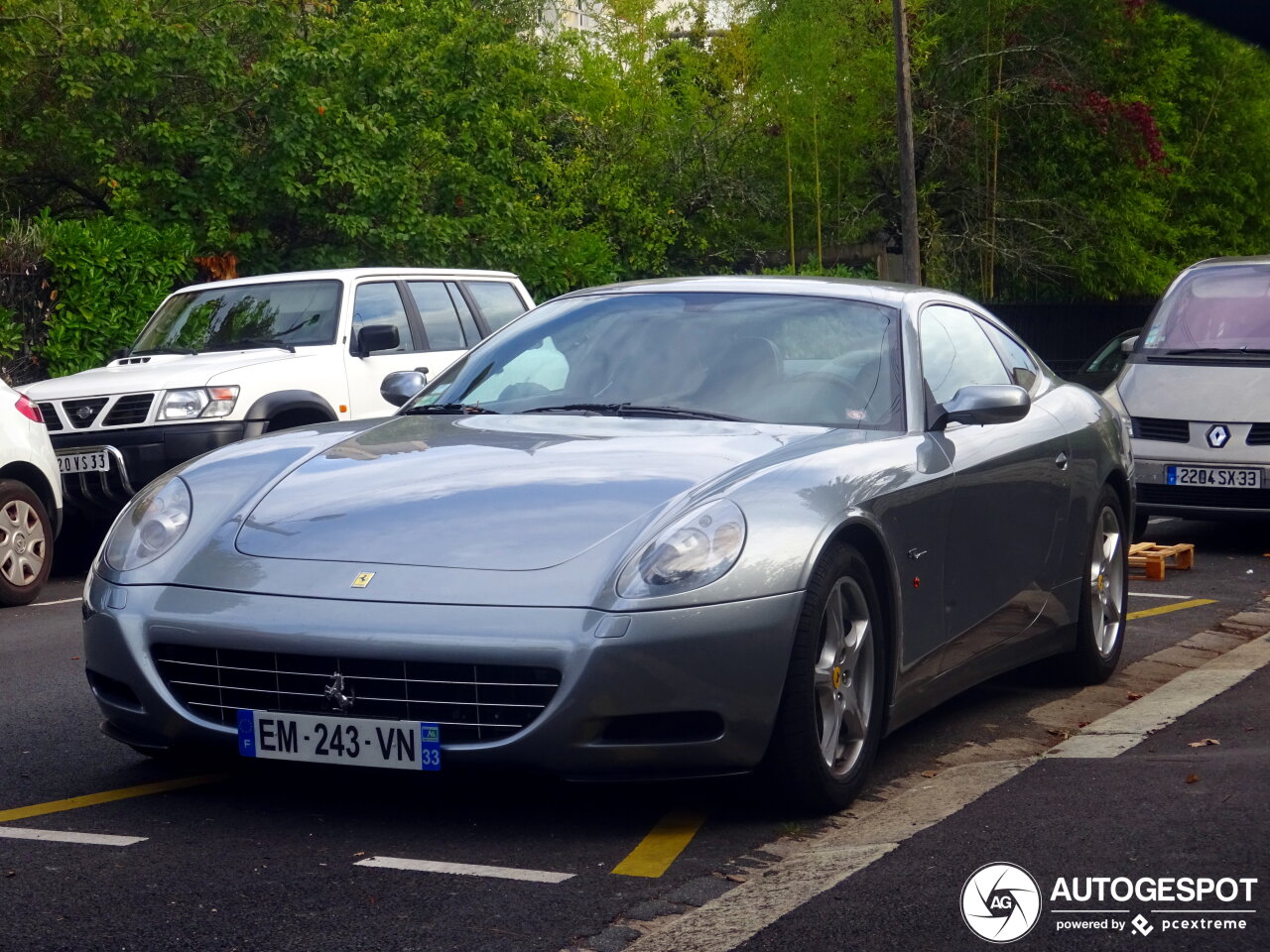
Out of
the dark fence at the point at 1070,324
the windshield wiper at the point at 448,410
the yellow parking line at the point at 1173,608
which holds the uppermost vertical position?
the windshield wiper at the point at 448,410

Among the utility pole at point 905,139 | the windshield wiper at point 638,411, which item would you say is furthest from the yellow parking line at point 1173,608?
the utility pole at point 905,139

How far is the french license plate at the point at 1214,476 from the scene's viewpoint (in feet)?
35.6

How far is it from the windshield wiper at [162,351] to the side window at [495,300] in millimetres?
2151

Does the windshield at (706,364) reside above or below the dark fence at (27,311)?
above

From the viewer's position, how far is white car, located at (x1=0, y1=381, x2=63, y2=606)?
9.56 meters

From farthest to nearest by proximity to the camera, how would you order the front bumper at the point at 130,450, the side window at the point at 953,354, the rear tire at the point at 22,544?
the front bumper at the point at 130,450, the rear tire at the point at 22,544, the side window at the point at 953,354

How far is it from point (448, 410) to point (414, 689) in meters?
1.69

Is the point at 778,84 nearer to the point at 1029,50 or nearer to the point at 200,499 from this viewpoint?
the point at 1029,50

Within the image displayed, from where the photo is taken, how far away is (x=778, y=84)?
31.4 meters

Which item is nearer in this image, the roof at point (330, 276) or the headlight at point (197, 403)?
the headlight at point (197, 403)

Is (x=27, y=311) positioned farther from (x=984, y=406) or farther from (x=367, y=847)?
(x=367, y=847)

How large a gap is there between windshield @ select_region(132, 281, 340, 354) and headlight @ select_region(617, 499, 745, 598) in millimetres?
7538

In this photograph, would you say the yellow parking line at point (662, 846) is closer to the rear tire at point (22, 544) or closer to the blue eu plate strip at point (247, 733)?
the blue eu plate strip at point (247, 733)

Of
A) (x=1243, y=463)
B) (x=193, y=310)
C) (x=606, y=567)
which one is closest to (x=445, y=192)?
(x=193, y=310)
